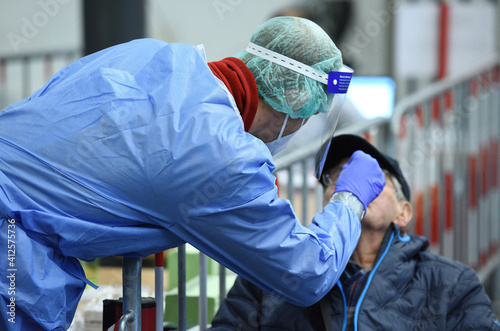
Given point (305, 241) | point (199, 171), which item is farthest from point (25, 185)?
point (305, 241)

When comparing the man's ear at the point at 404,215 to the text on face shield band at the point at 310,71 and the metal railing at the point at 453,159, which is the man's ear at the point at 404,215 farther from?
the metal railing at the point at 453,159

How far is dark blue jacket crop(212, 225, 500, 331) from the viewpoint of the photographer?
2.20 metres

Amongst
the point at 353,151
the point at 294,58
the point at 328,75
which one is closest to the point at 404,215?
the point at 353,151

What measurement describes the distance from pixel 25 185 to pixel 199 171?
1.35 ft

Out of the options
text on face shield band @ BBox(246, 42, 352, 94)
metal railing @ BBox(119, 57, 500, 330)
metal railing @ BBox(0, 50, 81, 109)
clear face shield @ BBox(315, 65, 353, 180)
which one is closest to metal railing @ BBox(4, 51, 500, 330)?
metal railing @ BBox(119, 57, 500, 330)

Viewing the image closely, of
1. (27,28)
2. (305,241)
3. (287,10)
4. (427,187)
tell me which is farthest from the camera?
(287,10)

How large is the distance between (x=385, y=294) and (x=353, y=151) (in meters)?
0.52

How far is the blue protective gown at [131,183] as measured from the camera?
5.32 ft

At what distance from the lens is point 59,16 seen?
685 cm

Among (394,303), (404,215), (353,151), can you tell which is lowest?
(394,303)

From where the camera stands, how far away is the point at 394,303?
2252 mm

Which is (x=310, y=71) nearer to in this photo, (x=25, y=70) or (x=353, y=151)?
(x=353, y=151)

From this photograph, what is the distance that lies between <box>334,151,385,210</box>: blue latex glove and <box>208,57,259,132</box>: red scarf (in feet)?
1.26

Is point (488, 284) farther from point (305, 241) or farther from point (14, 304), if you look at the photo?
point (14, 304)
